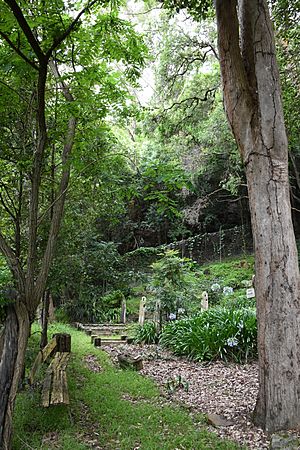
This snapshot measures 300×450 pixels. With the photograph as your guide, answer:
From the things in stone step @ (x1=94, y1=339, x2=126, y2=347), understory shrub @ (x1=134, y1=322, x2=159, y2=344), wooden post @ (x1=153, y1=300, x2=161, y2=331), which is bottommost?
stone step @ (x1=94, y1=339, x2=126, y2=347)

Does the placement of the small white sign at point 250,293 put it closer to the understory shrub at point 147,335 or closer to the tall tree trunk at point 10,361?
the understory shrub at point 147,335

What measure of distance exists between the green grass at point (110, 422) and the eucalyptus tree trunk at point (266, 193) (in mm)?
790

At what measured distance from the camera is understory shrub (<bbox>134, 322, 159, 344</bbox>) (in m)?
9.38

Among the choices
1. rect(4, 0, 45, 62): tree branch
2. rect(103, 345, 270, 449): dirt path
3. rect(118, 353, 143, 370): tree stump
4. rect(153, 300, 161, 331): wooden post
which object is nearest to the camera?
rect(4, 0, 45, 62): tree branch

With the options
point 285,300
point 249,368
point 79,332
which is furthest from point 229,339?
point 79,332

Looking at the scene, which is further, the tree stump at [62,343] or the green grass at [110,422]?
the tree stump at [62,343]

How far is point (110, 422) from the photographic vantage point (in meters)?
4.46

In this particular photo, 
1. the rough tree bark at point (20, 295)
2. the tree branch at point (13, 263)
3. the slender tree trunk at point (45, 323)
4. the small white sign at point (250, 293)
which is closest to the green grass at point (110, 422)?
the rough tree bark at point (20, 295)

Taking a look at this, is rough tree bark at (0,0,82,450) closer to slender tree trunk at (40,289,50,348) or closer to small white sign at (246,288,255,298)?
slender tree trunk at (40,289,50,348)

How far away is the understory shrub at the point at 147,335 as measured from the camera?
938 cm

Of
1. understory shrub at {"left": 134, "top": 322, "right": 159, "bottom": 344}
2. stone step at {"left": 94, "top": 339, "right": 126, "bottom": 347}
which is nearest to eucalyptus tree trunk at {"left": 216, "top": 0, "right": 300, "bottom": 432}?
understory shrub at {"left": 134, "top": 322, "right": 159, "bottom": 344}

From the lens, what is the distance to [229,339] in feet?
22.6

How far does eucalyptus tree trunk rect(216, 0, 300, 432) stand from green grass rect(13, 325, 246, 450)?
79 centimetres

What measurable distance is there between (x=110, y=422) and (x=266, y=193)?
10.8 feet
